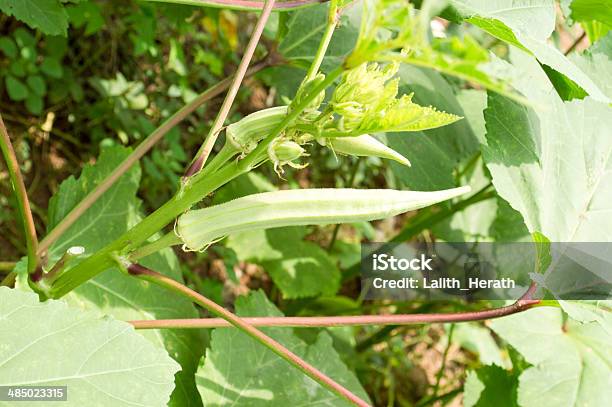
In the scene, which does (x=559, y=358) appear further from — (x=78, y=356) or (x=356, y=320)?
(x=78, y=356)

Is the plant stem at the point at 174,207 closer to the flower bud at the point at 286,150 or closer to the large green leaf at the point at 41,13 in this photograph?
the flower bud at the point at 286,150

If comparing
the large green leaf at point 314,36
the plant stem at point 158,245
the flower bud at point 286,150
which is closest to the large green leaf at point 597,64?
the large green leaf at point 314,36

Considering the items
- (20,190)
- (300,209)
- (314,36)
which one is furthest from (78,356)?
(314,36)

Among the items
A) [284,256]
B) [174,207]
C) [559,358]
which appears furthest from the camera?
[284,256]

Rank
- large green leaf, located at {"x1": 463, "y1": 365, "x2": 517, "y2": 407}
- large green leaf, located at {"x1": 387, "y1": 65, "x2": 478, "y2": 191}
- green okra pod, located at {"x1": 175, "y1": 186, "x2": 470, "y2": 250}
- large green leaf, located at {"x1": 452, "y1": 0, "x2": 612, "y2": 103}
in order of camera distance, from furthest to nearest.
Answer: large green leaf, located at {"x1": 463, "y1": 365, "x2": 517, "y2": 407}
large green leaf, located at {"x1": 387, "y1": 65, "x2": 478, "y2": 191}
large green leaf, located at {"x1": 452, "y1": 0, "x2": 612, "y2": 103}
green okra pod, located at {"x1": 175, "y1": 186, "x2": 470, "y2": 250}

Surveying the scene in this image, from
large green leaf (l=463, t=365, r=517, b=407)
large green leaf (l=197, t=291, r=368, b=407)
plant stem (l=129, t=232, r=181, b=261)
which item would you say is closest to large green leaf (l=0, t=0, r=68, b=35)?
plant stem (l=129, t=232, r=181, b=261)

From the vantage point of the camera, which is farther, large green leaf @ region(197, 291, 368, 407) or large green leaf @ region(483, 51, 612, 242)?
large green leaf @ region(197, 291, 368, 407)

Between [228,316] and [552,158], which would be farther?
[552,158]

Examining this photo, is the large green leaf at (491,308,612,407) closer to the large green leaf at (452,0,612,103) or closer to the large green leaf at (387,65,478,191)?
the large green leaf at (387,65,478,191)
